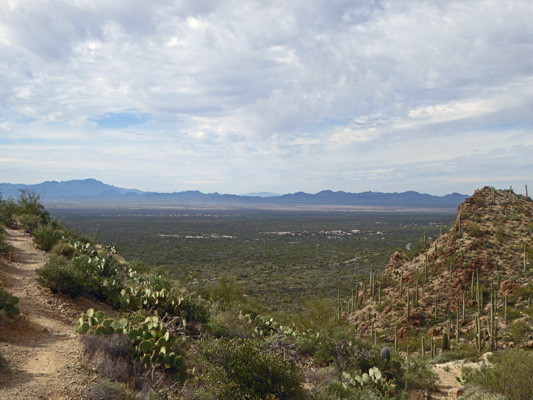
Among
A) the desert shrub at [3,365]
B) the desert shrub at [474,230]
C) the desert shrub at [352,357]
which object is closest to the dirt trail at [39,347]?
the desert shrub at [3,365]

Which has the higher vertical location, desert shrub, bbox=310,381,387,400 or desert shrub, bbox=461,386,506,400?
desert shrub, bbox=310,381,387,400

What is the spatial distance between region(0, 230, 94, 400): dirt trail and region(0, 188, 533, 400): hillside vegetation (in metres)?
0.26

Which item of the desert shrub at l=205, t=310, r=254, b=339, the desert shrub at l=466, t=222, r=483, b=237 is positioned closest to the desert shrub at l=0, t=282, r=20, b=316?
the desert shrub at l=205, t=310, r=254, b=339

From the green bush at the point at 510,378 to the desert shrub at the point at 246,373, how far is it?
470 centimetres

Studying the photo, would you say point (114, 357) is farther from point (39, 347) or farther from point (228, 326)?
point (228, 326)

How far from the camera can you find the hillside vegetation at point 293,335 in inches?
243

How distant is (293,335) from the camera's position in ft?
34.1

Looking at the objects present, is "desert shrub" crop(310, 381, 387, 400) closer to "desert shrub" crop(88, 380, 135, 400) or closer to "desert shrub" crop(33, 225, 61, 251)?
"desert shrub" crop(88, 380, 135, 400)

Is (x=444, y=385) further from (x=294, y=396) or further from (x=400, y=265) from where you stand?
(x=400, y=265)

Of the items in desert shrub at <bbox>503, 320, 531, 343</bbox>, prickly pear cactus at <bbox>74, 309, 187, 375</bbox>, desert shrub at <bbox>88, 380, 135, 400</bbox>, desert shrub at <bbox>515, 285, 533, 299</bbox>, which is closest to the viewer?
A: desert shrub at <bbox>88, 380, 135, 400</bbox>

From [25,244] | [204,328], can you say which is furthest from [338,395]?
[25,244]

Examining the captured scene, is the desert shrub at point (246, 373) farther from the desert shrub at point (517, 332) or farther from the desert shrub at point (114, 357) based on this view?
the desert shrub at point (517, 332)

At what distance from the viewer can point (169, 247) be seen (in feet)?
172

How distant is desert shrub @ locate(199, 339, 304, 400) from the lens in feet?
19.1
